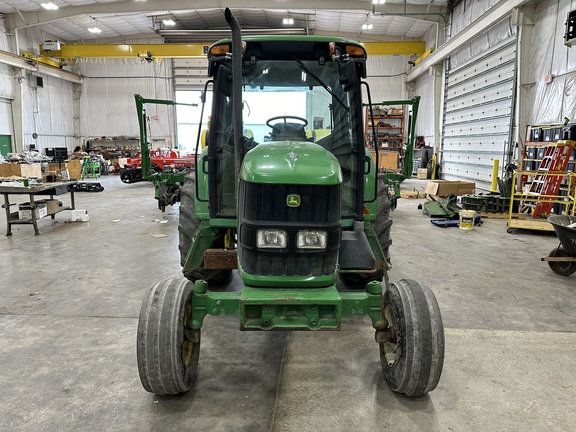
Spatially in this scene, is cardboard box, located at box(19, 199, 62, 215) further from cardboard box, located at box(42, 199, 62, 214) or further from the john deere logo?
the john deere logo

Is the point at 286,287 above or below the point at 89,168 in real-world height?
below

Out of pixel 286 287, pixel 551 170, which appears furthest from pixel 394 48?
pixel 286 287

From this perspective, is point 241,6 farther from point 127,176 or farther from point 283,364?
point 283,364

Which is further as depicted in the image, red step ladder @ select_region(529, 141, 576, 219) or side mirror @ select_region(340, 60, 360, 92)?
red step ladder @ select_region(529, 141, 576, 219)

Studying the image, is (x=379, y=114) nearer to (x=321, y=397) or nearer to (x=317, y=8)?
(x=317, y=8)

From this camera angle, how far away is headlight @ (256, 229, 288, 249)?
6.98 ft

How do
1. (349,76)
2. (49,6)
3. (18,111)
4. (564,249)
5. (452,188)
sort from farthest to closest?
(18,111) < (49,6) < (452,188) < (564,249) < (349,76)

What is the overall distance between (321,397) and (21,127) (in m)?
17.3

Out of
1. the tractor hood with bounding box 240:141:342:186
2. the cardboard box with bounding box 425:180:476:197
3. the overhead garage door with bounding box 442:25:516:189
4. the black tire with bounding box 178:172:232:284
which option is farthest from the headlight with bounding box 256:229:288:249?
the overhead garage door with bounding box 442:25:516:189

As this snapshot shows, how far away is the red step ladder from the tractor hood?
5480 millimetres

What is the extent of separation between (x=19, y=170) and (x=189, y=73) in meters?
10.9

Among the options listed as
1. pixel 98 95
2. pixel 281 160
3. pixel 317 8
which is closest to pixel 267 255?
pixel 281 160

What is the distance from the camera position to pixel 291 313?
2.07m

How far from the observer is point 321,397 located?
215 centimetres
